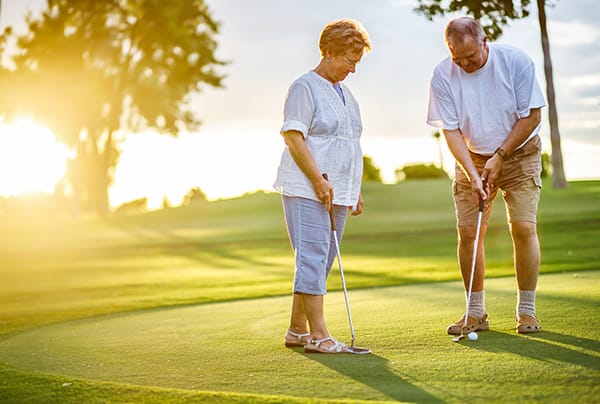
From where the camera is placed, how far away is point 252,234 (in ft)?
87.4

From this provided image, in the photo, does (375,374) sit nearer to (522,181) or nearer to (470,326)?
(470,326)

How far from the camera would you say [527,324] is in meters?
5.32

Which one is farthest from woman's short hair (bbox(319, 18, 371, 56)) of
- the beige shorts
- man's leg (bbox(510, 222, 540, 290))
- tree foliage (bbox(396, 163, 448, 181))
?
tree foliage (bbox(396, 163, 448, 181))

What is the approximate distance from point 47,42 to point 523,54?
3243 centimetres

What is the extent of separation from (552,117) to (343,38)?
2434 cm

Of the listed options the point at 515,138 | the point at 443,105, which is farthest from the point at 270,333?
the point at 515,138

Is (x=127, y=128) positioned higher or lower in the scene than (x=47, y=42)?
lower

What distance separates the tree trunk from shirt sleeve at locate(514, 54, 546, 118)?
20.9 meters

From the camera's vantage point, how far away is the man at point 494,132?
5.52 m

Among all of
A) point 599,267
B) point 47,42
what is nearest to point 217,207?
point 47,42

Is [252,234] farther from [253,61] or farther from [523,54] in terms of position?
[523,54]

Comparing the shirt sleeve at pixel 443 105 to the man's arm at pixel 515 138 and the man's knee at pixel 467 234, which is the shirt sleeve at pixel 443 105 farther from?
the man's knee at pixel 467 234

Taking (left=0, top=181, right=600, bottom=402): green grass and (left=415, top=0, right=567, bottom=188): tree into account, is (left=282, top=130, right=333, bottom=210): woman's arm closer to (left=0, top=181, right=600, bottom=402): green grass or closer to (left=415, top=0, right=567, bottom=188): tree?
(left=0, top=181, right=600, bottom=402): green grass

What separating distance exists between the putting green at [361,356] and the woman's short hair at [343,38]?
5.50ft
